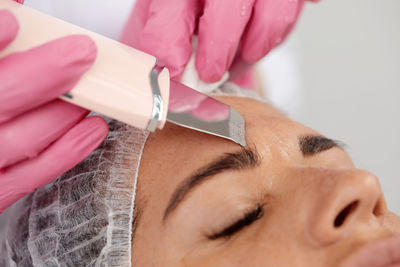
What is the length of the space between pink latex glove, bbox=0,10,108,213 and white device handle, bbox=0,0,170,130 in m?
0.02

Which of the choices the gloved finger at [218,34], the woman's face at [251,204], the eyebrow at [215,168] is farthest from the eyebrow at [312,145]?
the gloved finger at [218,34]

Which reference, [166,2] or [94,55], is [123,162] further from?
[166,2]

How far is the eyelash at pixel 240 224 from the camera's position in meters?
0.83

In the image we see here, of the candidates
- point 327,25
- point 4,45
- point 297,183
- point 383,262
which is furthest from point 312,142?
point 327,25

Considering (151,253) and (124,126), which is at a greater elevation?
(124,126)

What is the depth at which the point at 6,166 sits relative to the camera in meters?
0.86

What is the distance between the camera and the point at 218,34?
1032mm

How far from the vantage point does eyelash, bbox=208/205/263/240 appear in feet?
2.73

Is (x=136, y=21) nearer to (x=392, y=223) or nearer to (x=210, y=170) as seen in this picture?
(x=210, y=170)

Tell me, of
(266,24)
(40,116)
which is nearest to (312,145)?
(266,24)

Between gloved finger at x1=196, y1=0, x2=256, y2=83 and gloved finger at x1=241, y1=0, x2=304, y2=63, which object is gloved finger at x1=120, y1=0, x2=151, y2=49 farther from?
gloved finger at x1=241, y1=0, x2=304, y2=63

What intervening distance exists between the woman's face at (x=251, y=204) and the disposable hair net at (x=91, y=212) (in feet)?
0.11

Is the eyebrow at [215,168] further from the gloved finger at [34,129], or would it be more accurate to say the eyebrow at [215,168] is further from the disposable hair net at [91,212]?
the gloved finger at [34,129]

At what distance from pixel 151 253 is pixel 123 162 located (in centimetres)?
22
